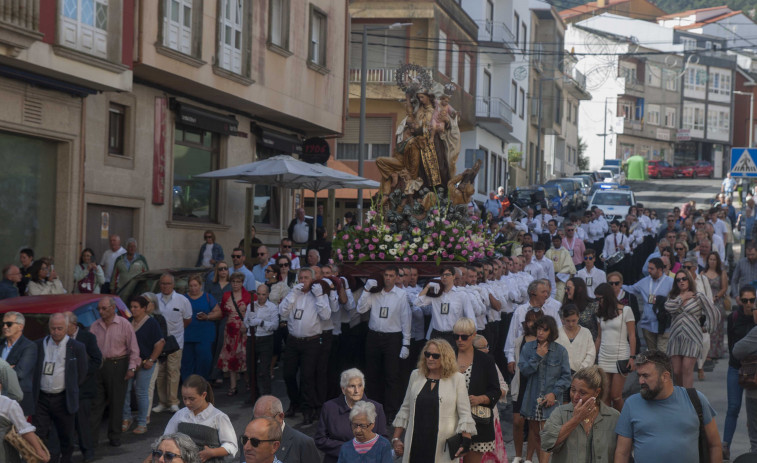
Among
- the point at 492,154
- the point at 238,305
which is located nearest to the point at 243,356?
the point at 238,305

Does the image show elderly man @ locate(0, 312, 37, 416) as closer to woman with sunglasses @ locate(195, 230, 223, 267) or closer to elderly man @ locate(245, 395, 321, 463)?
elderly man @ locate(245, 395, 321, 463)

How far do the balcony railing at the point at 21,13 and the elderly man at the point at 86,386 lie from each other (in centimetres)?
653

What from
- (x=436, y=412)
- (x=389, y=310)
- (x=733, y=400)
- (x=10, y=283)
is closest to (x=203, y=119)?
(x=10, y=283)

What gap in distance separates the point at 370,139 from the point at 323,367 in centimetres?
2595

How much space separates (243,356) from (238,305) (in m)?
0.68

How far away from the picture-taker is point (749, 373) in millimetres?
9688

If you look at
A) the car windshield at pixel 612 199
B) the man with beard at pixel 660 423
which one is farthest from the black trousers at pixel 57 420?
the car windshield at pixel 612 199

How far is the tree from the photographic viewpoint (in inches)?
3292

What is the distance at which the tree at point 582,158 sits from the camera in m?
83.6

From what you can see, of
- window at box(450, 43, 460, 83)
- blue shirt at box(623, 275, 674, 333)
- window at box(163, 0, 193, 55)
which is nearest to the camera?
blue shirt at box(623, 275, 674, 333)

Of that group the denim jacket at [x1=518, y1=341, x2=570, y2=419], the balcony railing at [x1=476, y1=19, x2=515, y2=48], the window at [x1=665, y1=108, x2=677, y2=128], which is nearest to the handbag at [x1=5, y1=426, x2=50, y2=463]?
the denim jacket at [x1=518, y1=341, x2=570, y2=419]

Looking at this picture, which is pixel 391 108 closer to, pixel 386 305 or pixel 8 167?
pixel 8 167

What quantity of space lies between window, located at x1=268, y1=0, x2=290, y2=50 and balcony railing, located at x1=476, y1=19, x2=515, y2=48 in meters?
22.4

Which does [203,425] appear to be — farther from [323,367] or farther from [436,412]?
[323,367]
